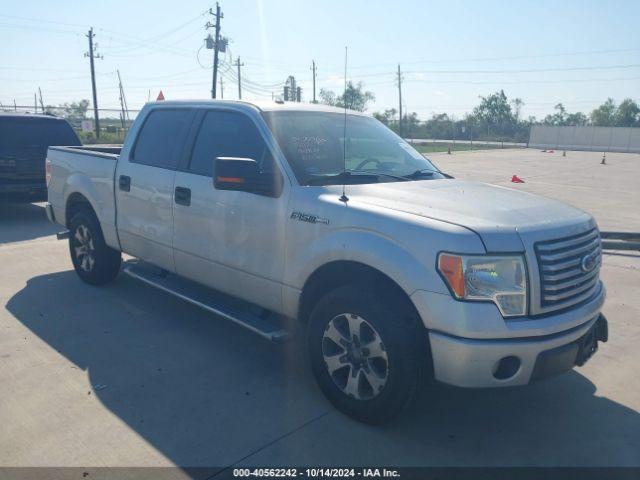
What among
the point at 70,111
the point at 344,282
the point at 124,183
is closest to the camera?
the point at 344,282

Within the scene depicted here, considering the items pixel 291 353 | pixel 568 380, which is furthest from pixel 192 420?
pixel 568 380

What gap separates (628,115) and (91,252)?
95.2 metres

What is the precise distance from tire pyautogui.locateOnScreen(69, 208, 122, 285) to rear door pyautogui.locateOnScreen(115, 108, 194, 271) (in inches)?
20.4

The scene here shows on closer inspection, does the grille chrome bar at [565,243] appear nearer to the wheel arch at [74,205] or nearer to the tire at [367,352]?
the tire at [367,352]

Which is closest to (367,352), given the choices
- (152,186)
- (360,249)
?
(360,249)

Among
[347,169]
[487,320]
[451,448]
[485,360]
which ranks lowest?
[451,448]

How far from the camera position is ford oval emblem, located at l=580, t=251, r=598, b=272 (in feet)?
10.7

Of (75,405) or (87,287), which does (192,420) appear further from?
(87,287)

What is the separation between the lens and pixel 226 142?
171 inches

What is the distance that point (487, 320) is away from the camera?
2842 mm

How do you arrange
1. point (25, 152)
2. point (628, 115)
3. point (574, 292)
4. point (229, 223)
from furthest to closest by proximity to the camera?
1. point (628, 115)
2. point (25, 152)
3. point (229, 223)
4. point (574, 292)

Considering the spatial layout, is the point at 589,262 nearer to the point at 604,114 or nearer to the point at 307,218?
the point at 307,218

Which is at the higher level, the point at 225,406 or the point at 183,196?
the point at 183,196

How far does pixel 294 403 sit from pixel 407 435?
767mm
